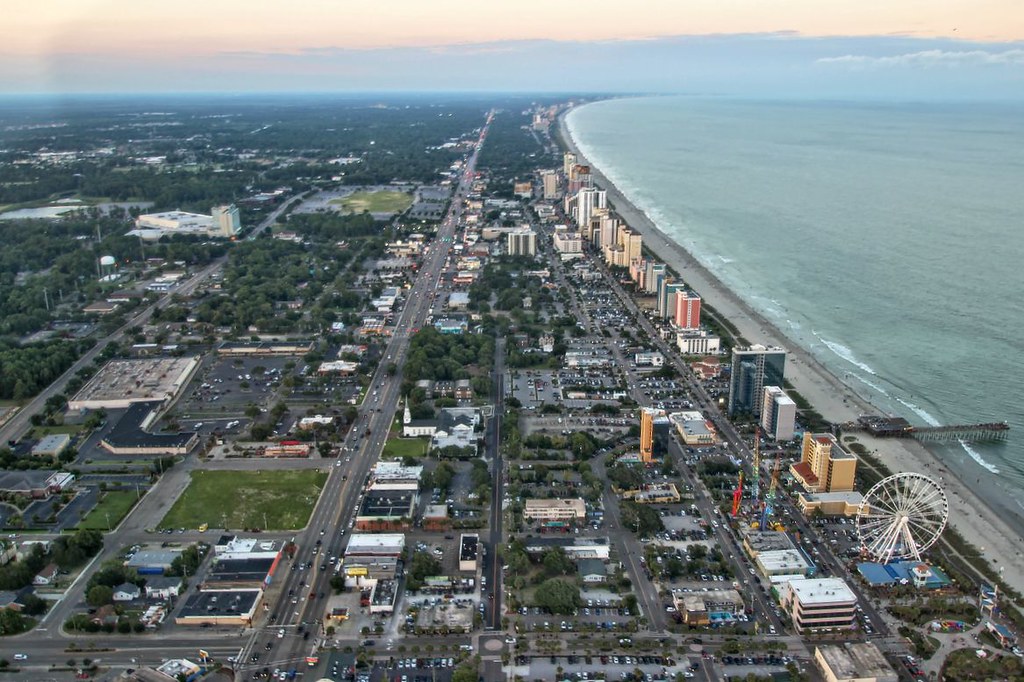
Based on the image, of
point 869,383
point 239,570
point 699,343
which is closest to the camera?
point 239,570

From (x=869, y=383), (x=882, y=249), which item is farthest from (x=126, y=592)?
(x=882, y=249)

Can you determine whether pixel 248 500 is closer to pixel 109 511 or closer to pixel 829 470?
pixel 109 511

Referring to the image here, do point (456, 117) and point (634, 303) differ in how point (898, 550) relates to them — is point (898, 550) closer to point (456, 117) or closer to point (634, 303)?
point (634, 303)

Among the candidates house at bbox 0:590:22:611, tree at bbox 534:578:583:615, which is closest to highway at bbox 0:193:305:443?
house at bbox 0:590:22:611

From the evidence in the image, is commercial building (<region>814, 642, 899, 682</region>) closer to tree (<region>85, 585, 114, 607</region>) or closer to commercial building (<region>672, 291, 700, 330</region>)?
tree (<region>85, 585, 114, 607</region>)

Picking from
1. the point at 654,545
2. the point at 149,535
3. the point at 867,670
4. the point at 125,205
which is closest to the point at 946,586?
the point at 867,670

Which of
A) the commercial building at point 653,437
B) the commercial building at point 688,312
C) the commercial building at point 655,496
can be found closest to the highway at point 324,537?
the commercial building at point 655,496
